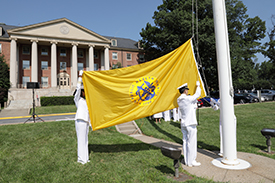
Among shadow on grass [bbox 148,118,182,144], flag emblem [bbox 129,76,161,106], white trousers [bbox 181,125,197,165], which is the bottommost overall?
Result: shadow on grass [bbox 148,118,182,144]

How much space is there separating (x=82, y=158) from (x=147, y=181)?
2.27m

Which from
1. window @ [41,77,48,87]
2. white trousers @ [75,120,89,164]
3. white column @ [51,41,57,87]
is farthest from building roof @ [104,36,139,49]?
white trousers @ [75,120,89,164]

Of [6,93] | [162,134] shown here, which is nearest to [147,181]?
[162,134]

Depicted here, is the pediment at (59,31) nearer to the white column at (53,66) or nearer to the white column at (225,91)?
the white column at (53,66)

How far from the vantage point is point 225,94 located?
18.8 ft

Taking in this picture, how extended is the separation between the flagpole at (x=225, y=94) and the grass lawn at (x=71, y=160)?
1.51 meters

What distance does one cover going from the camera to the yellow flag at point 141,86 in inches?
251

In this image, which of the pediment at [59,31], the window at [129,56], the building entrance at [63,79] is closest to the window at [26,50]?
the pediment at [59,31]

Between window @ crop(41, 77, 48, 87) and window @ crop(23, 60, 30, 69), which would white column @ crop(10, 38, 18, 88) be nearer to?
window @ crop(23, 60, 30, 69)

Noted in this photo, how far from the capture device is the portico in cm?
3900

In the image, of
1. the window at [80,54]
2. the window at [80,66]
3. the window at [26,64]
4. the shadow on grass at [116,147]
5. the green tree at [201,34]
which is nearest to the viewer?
the shadow on grass at [116,147]

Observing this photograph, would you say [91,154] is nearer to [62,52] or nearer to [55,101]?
[55,101]

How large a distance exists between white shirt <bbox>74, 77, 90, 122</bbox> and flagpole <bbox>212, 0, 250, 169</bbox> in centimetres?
410

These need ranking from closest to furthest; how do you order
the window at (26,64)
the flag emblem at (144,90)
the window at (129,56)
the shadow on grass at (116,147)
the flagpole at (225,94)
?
the flagpole at (225,94) < the flag emblem at (144,90) < the shadow on grass at (116,147) < the window at (26,64) < the window at (129,56)
